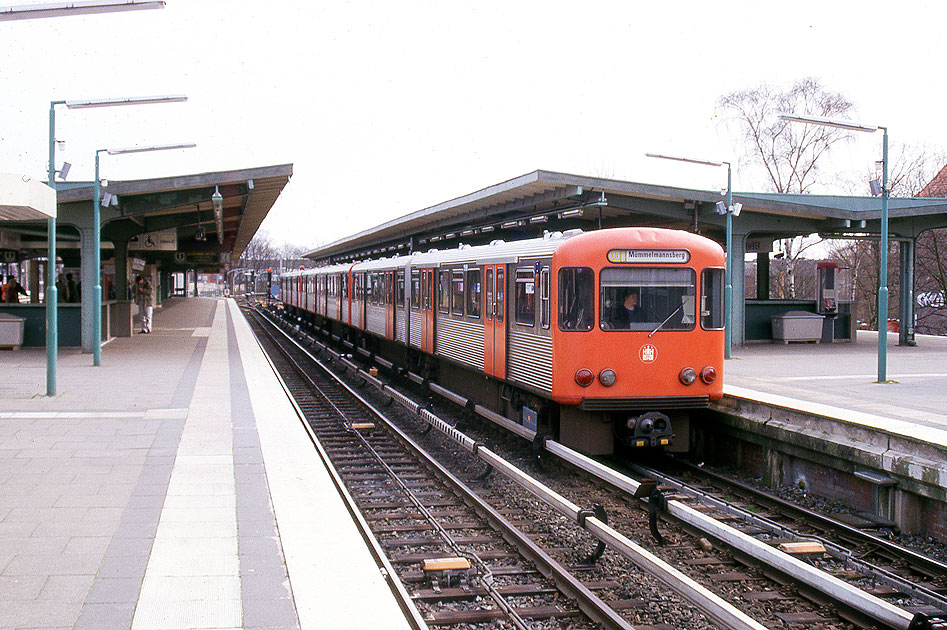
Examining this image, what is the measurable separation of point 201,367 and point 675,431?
38.5 ft

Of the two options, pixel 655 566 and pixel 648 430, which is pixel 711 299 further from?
pixel 655 566

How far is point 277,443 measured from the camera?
33.3 ft

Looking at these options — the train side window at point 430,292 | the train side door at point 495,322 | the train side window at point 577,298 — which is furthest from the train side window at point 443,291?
the train side window at point 577,298

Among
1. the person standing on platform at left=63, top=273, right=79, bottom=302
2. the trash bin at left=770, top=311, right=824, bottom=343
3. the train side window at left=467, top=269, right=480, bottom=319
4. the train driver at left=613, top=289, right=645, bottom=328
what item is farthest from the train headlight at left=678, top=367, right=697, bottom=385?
the person standing on platform at left=63, top=273, right=79, bottom=302

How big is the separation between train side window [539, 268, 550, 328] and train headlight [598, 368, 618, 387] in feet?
2.79

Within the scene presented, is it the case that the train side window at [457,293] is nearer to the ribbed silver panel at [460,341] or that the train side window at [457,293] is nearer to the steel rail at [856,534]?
the ribbed silver panel at [460,341]

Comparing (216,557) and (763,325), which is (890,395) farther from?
(763,325)

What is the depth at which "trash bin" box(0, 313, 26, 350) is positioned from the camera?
21.4 metres

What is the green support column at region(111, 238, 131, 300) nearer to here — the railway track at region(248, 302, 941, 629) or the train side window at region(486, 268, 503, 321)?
the train side window at region(486, 268, 503, 321)

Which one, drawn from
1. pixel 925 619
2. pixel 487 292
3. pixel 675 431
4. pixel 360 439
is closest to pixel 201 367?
pixel 360 439

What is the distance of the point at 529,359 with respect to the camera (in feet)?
34.7

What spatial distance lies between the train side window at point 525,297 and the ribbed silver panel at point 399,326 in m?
6.99

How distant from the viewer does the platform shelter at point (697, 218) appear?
1867cm

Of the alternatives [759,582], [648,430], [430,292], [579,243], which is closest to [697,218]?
[430,292]
